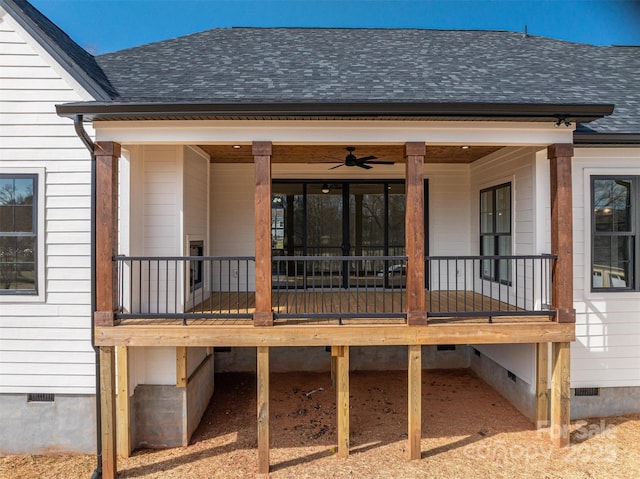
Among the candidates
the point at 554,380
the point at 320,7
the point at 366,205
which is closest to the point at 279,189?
the point at 366,205

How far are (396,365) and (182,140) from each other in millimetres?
6017

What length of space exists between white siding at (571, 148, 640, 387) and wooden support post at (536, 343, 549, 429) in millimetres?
604

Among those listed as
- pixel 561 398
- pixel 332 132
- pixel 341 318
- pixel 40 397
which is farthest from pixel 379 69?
pixel 40 397

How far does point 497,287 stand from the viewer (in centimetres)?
665

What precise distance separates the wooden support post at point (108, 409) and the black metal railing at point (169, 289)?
0.57 m

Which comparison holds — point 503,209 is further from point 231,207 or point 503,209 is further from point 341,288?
point 231,207

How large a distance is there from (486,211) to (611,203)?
6.66ft

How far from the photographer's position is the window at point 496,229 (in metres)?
6.41

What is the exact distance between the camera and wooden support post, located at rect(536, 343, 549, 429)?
17.4 ft

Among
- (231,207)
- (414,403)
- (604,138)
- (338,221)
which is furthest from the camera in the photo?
(338,221)

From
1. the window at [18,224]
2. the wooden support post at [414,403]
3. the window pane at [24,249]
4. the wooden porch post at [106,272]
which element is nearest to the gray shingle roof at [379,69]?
the wooden porch post at [106,272]

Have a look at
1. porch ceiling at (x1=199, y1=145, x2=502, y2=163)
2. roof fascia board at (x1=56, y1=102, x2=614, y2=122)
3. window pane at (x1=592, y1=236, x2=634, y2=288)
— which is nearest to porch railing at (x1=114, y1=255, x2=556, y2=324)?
window pane at (x1=592, y1=236, x2=634, y2=288)

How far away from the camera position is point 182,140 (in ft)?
15.8

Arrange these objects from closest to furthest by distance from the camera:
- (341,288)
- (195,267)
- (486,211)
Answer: (195,267), (341,288), (486,211)
